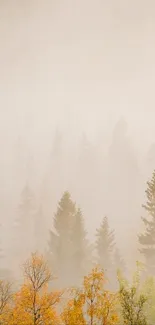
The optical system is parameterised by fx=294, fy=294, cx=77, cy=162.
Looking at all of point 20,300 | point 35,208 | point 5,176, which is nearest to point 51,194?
point 35,208

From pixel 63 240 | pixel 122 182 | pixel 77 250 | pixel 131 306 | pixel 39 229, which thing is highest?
pixel 122 182

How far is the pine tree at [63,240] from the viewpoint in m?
46.8

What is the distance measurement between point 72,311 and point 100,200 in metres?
→ 79.7

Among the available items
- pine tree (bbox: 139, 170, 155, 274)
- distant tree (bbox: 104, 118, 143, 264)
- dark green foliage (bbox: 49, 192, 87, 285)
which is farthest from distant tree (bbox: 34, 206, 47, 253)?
pine tree (bbox: 139, 170, 155, 274)

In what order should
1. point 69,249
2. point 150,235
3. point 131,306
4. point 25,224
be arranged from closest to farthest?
point 131,306 → point 150,235 → point 69,249 → point 25,224

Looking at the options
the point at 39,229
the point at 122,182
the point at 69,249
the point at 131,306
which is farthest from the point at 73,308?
the point at 122,182

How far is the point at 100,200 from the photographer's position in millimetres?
95688

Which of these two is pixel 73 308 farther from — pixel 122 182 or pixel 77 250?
pixel 122 182

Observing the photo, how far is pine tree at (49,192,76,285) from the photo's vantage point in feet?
154

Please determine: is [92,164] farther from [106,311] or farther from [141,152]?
[106,311]

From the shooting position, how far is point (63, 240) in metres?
47.4

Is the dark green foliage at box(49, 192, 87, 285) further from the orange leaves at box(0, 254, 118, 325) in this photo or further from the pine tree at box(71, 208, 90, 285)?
the orange leaves at box(0, 254, 118, 325)

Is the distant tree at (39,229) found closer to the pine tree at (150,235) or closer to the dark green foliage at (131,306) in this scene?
the pine tree at (150,235)

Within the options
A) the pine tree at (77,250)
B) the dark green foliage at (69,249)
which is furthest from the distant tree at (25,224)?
the pine tree at (77,250)
